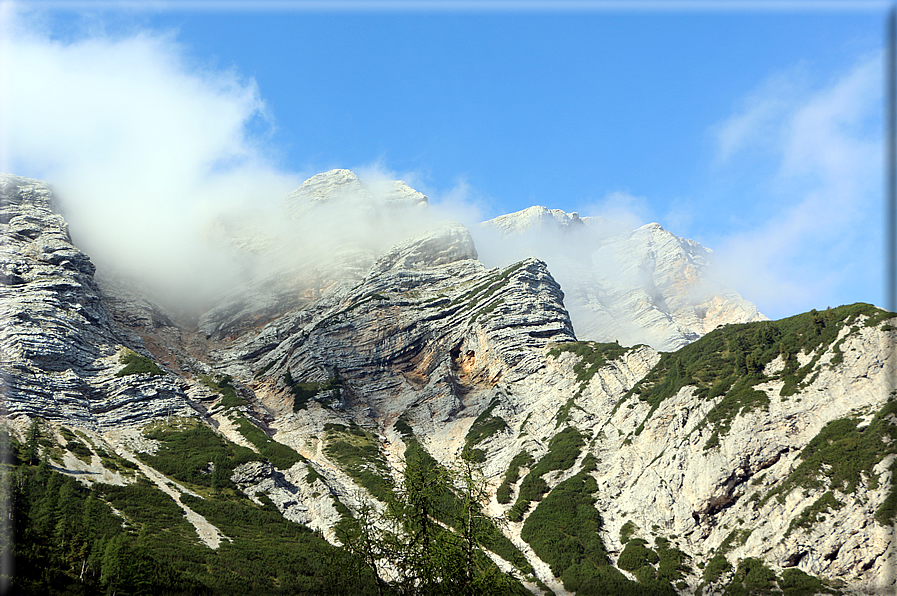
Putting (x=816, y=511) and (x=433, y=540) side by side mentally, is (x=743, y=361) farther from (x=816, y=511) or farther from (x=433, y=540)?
(x=433, y=540)

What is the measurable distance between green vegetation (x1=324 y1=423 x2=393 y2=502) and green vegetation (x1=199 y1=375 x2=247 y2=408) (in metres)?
27.3

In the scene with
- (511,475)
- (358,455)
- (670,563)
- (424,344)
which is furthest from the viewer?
(424,344)

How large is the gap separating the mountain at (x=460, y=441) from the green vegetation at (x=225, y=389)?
1.03m

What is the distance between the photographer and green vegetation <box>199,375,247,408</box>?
529 feet

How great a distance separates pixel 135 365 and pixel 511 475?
332ft

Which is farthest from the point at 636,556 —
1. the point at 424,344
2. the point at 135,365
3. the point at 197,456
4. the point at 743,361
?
the point at 135,365

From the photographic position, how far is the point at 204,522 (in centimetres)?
10400

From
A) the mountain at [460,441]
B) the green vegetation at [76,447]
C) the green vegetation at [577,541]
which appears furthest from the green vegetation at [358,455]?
the green vegetation at [76,447]

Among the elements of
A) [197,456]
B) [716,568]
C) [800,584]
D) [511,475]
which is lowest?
[800,584]

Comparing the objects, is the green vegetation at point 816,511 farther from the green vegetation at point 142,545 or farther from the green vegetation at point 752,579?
the green vegetation at point 142,545

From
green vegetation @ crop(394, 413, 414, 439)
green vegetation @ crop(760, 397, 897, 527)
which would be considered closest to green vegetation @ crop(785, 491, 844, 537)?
green vegetation @ crop(760, 397, 897, 527)

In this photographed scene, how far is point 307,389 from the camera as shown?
169m

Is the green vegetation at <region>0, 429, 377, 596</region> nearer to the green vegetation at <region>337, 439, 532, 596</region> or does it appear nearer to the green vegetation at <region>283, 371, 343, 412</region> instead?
the green vegetation at <region>337, 439, 532, 596</region>

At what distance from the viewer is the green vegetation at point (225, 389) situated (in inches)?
6348
